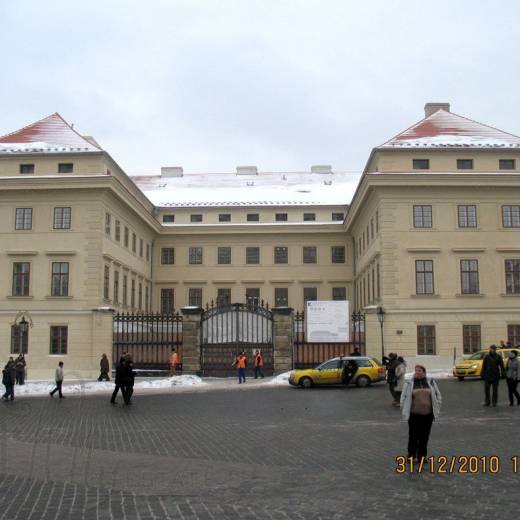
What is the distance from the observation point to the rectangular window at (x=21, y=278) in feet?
125

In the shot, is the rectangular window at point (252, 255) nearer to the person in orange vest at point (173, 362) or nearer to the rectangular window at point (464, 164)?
the rectangular window at point (464, 164)

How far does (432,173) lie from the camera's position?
3784 cm

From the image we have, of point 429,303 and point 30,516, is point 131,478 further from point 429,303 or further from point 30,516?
point 429,303

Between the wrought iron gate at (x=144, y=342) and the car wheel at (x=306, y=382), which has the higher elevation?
the wrought iron gate at (x=144, y=342)

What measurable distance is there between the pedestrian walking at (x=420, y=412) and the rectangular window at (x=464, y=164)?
31.0m

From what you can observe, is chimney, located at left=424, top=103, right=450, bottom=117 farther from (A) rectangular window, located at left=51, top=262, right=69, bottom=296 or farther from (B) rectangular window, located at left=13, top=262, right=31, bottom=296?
(B) rectangular window, located at left=13, top=262, right=31, bottom=296

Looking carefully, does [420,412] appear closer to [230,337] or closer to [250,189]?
[230,337]

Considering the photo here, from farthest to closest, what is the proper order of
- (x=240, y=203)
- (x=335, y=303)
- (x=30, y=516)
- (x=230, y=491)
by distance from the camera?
(x=240, y=203) → (x=335, y=303) → (x=230, y=491) → (x=30, y=516)

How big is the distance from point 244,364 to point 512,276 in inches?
643

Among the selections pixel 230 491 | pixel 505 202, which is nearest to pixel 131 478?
pixel 230 491

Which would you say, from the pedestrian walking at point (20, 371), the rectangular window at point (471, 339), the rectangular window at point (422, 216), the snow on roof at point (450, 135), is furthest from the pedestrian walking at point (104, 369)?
the snow on roof at point (450, 135)

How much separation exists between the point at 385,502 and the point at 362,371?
20821mm

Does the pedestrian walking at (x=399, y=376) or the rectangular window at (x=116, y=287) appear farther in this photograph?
the rectangular window at (x=116, y=287)

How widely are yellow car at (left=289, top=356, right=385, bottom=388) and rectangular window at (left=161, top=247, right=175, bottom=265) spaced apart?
29.2 metres
